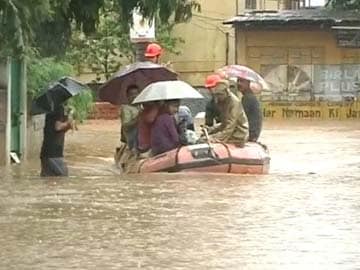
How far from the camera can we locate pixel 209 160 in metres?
17.8

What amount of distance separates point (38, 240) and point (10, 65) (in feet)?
39.2

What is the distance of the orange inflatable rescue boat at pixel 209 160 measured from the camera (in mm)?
17734

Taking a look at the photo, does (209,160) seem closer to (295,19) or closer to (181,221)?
(181,221)

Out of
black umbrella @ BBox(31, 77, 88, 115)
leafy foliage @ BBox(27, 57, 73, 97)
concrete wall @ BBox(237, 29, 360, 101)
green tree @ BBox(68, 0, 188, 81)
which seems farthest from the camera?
concrete wall @ BBox(237, 29, 360, 101)

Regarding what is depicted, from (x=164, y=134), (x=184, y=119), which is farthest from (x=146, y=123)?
(x=184, y=119)

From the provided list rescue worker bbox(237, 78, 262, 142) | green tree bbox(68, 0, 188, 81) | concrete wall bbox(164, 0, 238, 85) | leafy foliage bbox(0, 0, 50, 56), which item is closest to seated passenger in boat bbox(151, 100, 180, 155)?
rescue worker bbox(237, 78, 262, 142)

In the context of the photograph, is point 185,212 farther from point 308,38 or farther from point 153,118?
point 308,38

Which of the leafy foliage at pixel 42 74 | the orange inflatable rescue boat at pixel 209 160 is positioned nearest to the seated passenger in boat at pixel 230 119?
the orange inflatable rescue boat at pixel 209 160

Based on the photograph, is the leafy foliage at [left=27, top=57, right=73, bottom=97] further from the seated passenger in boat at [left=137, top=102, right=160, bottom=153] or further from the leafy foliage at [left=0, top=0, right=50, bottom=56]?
the leafy foliage at [left=0, top=0, right=50, bottom=56]

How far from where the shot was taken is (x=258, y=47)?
157 ft

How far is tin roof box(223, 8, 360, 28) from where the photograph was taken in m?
46.2

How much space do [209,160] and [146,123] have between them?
128 centimetres

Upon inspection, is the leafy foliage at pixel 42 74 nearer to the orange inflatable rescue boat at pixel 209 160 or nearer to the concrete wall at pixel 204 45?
the orange inflatable rescue boat at pixel 209 160

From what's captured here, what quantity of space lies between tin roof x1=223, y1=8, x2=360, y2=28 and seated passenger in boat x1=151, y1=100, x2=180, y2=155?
2874 centimetres
